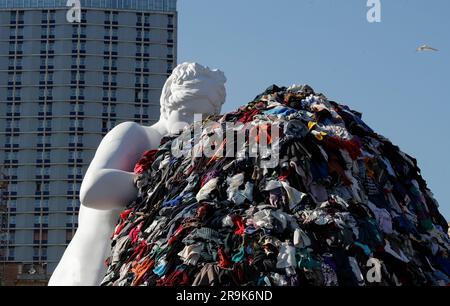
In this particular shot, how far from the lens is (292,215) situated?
6.78 metres

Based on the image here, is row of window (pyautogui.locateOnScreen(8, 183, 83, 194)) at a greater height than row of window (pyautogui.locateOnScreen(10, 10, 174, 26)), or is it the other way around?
row of window (pyautogui.locateOnScreen(10, 10, 174, 26))

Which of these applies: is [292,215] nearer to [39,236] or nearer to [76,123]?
[39,236]

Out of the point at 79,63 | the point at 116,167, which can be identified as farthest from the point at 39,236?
the point at 116,167

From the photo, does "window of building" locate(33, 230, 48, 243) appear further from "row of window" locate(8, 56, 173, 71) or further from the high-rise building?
"row of window" locate(8, 56, 173, 71)

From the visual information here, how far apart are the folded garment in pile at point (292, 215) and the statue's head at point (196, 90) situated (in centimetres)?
93

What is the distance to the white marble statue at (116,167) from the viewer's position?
8.06m

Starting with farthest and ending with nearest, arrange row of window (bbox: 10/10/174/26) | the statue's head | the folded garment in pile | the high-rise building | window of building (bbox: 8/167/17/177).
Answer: row of window (bbox: 10/10/174/26) → window of building (bbox: 8/167/17/177) → the high-rise building → the statue's head → the folded garment in pile

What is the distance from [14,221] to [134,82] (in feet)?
62.4

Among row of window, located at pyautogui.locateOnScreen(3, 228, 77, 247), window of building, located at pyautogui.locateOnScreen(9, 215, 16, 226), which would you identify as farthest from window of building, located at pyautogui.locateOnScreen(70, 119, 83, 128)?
window of building, located at pyautogui.locateOnScreen(9, 215, 16, 226)

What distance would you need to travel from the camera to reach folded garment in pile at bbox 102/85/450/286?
6.54 meters

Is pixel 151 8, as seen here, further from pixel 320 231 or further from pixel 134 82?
pixel 320 231

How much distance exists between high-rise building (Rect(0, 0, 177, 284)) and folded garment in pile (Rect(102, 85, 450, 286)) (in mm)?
95558

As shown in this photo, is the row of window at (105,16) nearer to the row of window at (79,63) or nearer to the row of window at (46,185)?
the row of window at (79,63)

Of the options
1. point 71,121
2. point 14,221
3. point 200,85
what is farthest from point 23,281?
point 200,85
